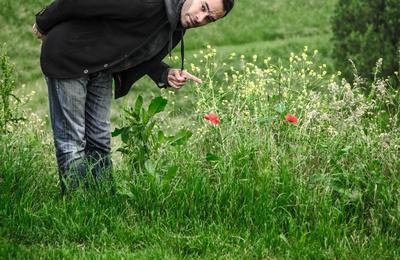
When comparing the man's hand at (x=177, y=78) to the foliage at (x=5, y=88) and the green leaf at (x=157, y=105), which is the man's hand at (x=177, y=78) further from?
the foliage at (x=5, y=88)

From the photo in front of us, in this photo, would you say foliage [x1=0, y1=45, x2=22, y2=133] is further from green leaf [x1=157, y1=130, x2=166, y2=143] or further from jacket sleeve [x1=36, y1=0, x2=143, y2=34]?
green leaf [x1=157, y1=130, x2=166, y2=143]

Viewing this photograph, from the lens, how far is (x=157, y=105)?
17.8 ft

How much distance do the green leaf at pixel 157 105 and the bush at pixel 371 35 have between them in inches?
407

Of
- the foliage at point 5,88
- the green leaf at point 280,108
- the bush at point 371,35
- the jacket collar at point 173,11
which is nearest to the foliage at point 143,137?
the jacket collar at point 173,11

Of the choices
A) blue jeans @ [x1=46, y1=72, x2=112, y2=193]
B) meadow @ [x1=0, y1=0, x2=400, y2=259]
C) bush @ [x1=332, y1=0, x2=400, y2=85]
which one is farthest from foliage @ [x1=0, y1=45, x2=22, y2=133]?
bush @ [x1=332, y1=0, x2=400, y2=85]

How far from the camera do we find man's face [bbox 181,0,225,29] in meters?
5.24

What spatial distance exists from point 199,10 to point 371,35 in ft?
36.4

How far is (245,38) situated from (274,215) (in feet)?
59.8

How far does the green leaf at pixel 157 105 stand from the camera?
17.8ft

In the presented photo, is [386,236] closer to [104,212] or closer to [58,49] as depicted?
[104,212]

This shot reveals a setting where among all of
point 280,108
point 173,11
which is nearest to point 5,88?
point 173,11

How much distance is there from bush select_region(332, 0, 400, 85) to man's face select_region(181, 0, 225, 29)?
34.0 feet

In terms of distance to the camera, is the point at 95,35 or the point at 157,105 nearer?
the point at 95,35

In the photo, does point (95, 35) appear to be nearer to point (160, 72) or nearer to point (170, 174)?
point (160, 72)
